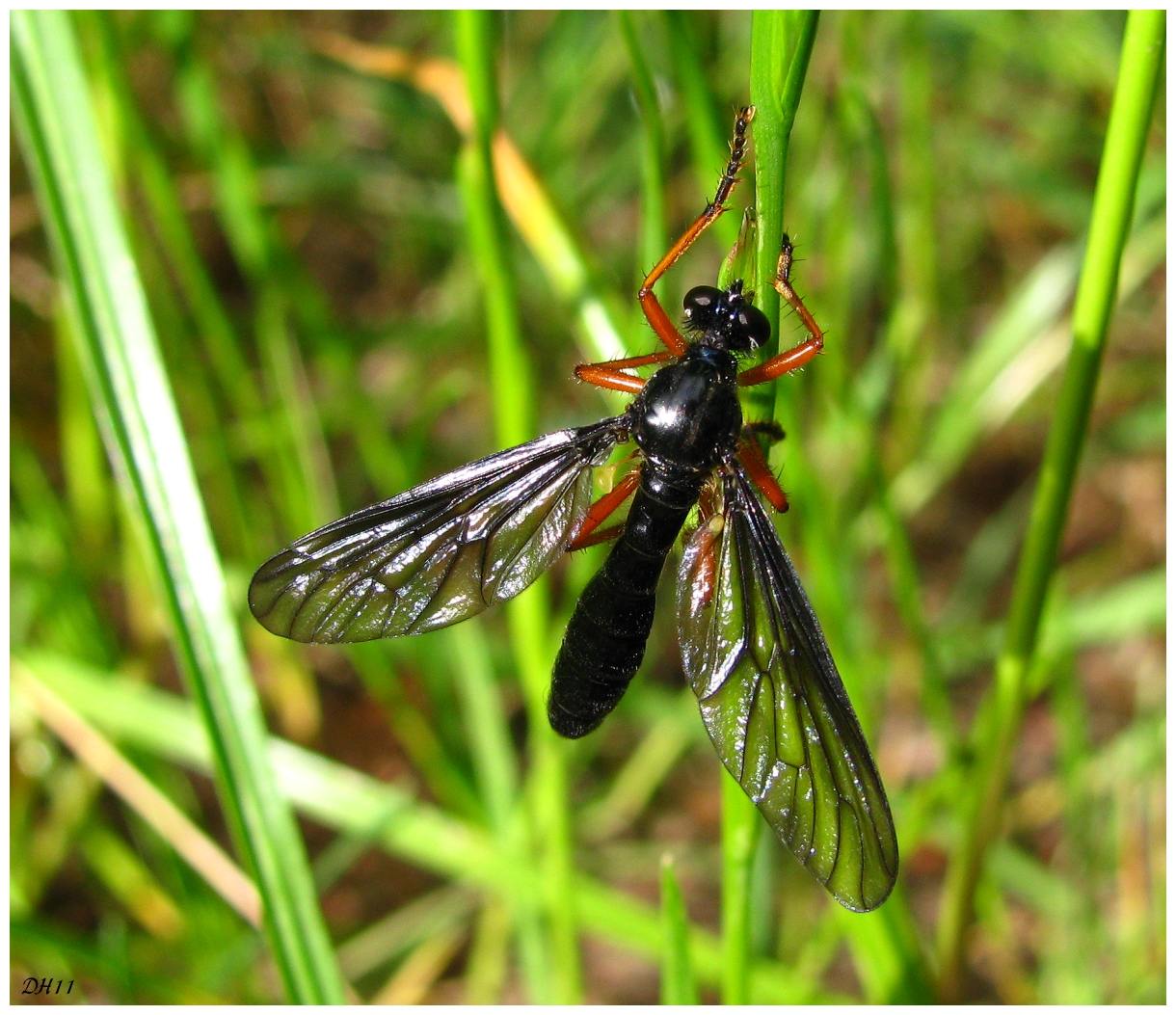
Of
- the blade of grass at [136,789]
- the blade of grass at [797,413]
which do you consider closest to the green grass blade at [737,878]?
the blade of grass at [797,413]

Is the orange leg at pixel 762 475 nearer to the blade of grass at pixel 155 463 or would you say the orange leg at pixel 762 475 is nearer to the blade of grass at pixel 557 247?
the blade of grass at pixel 557 247

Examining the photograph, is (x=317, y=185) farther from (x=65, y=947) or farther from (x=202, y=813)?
(x=65, y=947)

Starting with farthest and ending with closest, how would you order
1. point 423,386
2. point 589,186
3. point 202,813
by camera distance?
point 423,386 < point 589,186 < point 202,813

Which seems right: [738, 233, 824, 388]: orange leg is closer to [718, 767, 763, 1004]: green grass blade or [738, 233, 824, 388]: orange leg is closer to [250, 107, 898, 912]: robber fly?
[250, 107, 898, 912]: robber fly

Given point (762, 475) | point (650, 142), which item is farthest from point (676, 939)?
point (650, 142)

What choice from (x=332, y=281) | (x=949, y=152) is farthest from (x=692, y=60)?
(x=332, y=281)
